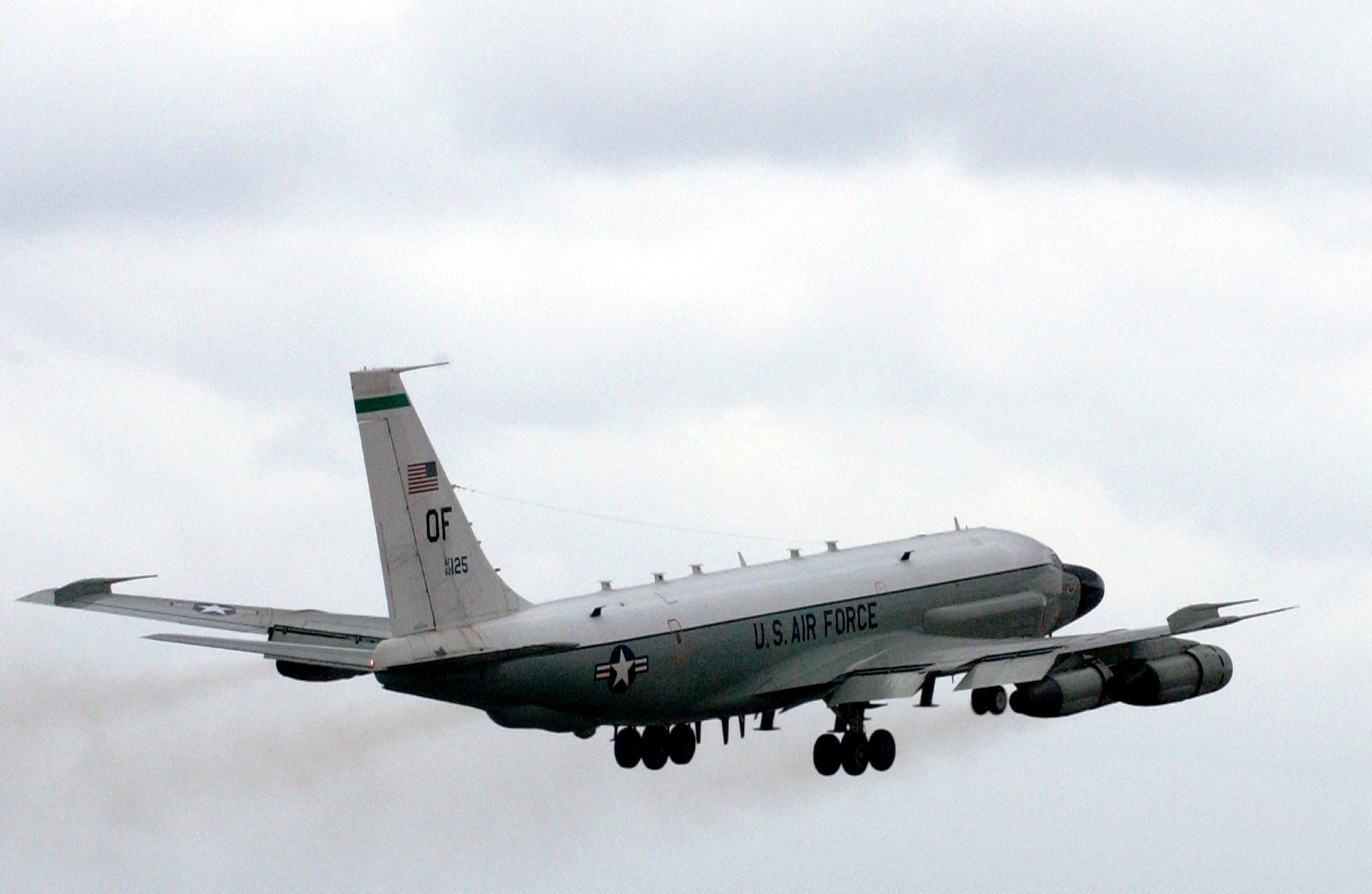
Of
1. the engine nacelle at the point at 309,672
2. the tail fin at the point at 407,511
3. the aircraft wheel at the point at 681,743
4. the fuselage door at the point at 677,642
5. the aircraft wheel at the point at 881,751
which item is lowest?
the aircraft wheel at the point at 881,751

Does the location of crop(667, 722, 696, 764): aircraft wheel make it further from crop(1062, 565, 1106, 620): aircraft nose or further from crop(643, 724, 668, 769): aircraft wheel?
crop(1062, 565, 1106, 620): aircraft nose

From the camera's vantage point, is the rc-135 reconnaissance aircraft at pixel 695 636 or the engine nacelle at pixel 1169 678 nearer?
the rc-135 reconnaissance aircraft at pixel 695 636

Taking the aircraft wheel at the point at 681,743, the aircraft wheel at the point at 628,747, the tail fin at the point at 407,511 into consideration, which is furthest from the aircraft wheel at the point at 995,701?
the tail fin at the point at 407,511

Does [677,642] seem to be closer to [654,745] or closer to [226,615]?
[654,745]

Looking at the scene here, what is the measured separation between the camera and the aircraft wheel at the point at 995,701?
70812 mm

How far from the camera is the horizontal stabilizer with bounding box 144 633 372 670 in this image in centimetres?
6241

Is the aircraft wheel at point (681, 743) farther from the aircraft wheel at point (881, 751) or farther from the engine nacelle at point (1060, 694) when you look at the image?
the engine nacelle at point (1060, 694)

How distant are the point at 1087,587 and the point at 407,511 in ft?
87.6

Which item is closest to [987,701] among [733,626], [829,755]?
[829,755]

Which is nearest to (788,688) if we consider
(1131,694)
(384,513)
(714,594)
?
(714,594)

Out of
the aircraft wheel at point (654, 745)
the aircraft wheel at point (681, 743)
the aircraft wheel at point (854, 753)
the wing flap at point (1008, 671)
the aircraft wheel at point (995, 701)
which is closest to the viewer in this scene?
the wing flap at point (1008, 671)

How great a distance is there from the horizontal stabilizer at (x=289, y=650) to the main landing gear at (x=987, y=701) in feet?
53.9

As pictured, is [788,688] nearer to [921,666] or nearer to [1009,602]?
[921,666]

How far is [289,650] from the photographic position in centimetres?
6275
